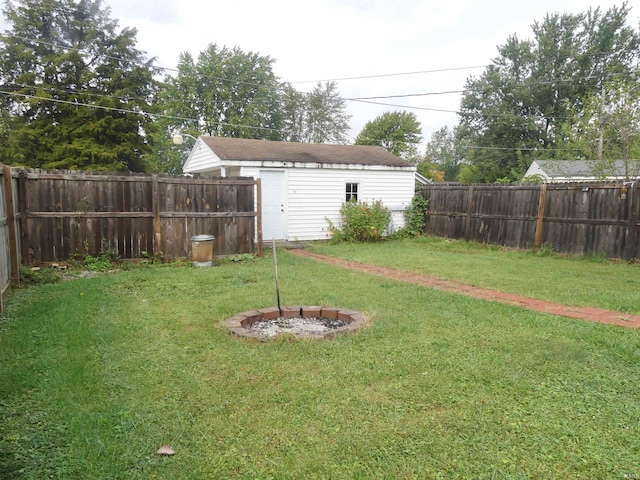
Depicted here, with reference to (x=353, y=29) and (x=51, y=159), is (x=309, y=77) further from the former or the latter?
(x=51, y=159)

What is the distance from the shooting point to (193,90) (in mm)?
34562

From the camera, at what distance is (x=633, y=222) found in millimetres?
8539

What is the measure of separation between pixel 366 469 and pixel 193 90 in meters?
36.9

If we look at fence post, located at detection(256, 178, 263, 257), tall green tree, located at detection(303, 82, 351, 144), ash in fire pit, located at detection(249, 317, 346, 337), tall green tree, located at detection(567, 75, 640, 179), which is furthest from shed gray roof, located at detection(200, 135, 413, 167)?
tall green tree, located at detection(303, 82, 351, 144)

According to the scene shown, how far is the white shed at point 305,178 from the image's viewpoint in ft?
39.2

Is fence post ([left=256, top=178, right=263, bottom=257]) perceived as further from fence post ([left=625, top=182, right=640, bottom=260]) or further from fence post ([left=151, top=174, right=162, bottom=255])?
fence post ([left=625, top=182, right=640, bottom=260])

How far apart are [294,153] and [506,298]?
9.02 meters

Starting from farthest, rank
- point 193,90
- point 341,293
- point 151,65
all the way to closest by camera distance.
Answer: point 193,90, point 151,65, point 341,293

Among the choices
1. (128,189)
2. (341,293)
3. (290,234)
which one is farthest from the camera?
(290,234)

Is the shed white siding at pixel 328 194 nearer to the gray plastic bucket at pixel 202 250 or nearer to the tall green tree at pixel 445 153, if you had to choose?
the gray plastic bucket at pixel 202 250

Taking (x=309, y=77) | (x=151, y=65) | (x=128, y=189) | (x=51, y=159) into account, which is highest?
(x=151, y=65)

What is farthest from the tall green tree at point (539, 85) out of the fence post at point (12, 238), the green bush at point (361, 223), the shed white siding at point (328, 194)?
the fence post at point (12, 238)

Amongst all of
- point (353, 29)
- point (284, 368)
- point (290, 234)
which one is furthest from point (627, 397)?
point (353, 29)

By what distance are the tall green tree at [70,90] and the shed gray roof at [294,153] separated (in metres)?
13.8
